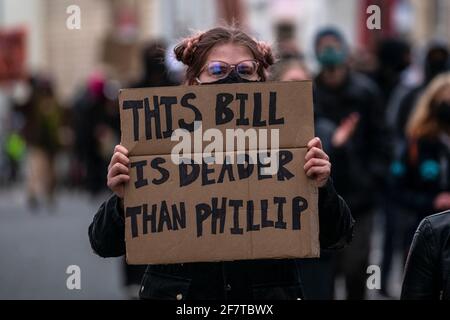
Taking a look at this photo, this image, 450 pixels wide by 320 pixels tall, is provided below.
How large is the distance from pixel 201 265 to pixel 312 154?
1.68ft

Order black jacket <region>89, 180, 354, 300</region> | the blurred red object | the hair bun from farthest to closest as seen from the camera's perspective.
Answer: the blurred red object < the hair bun < black jacket <region>89, 180, 354, 300</region>

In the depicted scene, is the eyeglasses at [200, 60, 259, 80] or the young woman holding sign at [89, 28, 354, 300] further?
the eyeglasses at [200, 60, 259, 80]

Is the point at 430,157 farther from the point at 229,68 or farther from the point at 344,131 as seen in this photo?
the point at 229,68

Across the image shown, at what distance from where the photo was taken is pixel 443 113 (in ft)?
27.9

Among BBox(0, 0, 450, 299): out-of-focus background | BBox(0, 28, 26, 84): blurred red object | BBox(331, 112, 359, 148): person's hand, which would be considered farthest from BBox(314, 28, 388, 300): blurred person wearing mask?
BBox(0, 28, 26, 84): blurred red object

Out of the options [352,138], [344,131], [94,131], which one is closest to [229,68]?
[344,131]

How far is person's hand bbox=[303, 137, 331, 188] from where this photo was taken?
16.1ft

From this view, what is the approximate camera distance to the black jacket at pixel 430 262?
4547 mm

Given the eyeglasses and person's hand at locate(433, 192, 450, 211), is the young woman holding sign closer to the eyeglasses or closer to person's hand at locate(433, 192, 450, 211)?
the eyeglasses

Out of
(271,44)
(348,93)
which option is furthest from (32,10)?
(271,44)

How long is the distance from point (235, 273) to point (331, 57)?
15.2 feet

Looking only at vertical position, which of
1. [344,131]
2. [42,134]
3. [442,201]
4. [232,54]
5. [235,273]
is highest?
[232,54]

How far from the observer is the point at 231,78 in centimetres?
511
